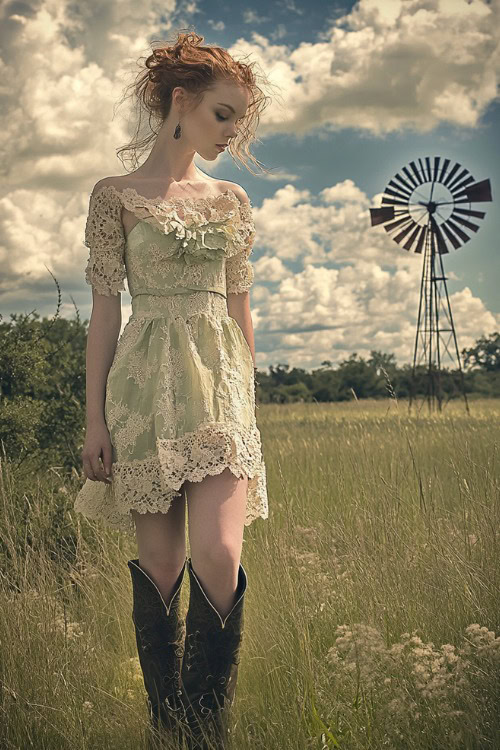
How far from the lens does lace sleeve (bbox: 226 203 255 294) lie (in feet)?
9.07

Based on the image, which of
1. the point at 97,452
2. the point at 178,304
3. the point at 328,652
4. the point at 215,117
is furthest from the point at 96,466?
the point at 215,117

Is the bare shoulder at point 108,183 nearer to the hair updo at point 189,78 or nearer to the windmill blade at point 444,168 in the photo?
the hair updo at point 189,78

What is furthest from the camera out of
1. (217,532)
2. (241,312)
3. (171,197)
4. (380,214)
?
(380,214)

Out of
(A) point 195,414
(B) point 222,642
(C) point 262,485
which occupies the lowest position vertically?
(B) point 222,642

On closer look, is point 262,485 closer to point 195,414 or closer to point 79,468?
point 195,414

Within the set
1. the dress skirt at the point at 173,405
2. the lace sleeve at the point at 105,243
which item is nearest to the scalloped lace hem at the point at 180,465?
the dress skirt at the point at 173,405

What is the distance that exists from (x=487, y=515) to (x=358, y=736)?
1.42m

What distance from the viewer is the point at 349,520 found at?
4492mm

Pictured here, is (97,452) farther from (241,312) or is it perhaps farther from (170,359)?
(241,312)

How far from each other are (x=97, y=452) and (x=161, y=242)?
27.9 inches

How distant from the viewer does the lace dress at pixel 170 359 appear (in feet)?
7.68

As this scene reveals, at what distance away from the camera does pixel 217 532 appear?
223 centimetres

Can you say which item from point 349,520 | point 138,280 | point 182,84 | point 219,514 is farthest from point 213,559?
point 349,520

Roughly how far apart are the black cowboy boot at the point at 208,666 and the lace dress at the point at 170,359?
1.09ft
